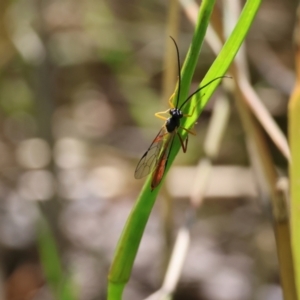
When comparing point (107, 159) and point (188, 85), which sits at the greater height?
point (188, 85)

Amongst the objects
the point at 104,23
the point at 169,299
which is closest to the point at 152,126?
the point at 104,23

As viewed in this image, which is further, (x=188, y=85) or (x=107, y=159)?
(x=107, y=159)

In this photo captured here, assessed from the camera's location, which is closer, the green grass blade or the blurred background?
the green grass blade

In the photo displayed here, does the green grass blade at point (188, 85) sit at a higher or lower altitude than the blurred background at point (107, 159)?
higher

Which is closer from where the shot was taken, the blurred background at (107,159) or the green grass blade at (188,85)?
the green grass blade at (188,85)

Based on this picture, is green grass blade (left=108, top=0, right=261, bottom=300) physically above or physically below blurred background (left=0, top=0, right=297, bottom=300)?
above
